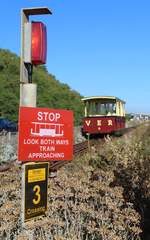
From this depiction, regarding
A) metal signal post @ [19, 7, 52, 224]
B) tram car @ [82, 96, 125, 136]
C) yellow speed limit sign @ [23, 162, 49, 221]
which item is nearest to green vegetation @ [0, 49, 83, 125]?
tram car @ [82, 96, 125, 136]

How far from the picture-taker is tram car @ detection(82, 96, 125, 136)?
32562 mm

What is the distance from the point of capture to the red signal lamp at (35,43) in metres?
5.75

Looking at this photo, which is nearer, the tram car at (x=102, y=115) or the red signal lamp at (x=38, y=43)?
the red signal lamp at (x=38, y=43)

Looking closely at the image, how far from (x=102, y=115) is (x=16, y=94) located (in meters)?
18.7

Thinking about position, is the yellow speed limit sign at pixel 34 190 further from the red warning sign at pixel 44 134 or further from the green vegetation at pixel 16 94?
the green vegetation at pixel 16 94

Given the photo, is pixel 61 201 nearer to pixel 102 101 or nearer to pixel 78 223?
pixel 78 223

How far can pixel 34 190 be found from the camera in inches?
220

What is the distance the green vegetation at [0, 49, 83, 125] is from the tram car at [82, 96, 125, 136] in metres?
15.2

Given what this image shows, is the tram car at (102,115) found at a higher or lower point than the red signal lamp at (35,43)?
higher

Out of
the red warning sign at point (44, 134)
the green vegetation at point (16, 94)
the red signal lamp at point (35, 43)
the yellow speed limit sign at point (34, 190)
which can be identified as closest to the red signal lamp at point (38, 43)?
the red signal lamp at point (35, 43)

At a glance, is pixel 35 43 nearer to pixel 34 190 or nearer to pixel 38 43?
pixel 38 43

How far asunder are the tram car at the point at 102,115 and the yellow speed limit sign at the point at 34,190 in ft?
87.1

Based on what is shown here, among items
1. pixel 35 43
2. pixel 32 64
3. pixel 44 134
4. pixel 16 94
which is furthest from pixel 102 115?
pixel 44 134

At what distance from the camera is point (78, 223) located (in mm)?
6668
